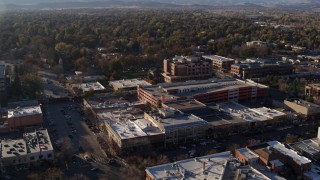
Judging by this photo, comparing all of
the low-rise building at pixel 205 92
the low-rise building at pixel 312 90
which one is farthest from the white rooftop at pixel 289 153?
the low-rise building at pixel 312 90

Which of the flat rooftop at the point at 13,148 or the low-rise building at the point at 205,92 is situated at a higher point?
the low-rise building at the point at 205,92

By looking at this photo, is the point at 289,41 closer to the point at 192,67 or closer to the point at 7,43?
the point at 192,67

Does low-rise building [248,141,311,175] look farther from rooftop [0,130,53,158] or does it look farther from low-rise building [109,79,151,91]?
low-rise building [109,79,151,91]

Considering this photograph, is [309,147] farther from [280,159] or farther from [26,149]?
[26,149]

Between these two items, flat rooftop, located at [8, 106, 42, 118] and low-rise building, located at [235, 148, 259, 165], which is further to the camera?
flat rooftop, located at [8, 106, 42, 118]

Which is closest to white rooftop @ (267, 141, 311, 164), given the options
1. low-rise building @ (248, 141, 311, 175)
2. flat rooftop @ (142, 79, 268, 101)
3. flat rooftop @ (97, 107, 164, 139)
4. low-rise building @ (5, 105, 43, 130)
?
low-rise building @ (248, 141, 311, 175)

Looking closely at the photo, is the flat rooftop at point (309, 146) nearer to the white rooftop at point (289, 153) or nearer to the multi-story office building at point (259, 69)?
the white rooftop at point (289, 153)

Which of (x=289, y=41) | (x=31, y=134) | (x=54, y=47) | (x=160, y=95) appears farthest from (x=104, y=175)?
(x=289, y=41)
